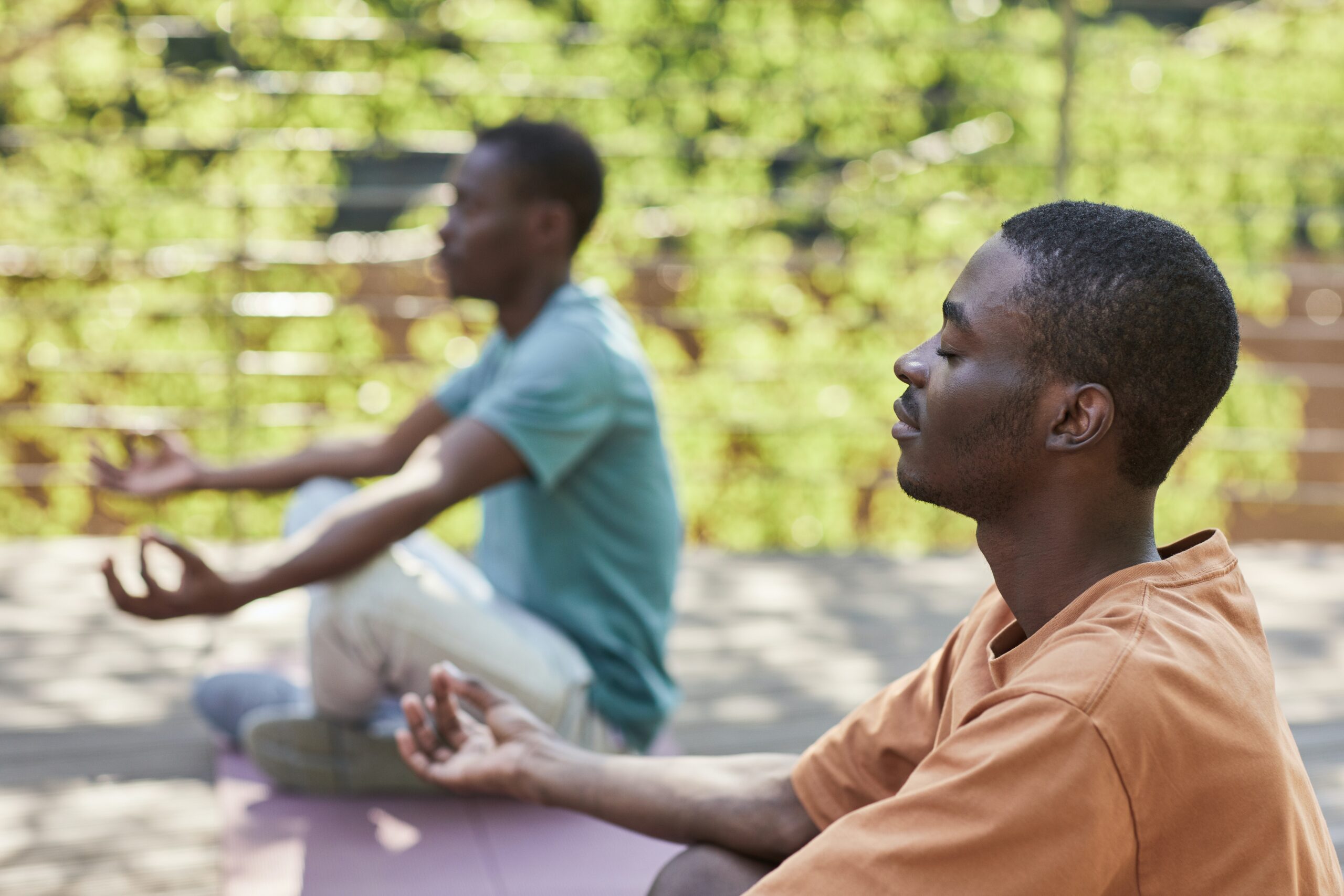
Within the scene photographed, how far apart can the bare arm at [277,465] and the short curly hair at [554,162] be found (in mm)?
500

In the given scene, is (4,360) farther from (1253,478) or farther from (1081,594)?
(1253,478)

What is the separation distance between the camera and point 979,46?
3.97m

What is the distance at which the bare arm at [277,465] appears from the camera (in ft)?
7.54

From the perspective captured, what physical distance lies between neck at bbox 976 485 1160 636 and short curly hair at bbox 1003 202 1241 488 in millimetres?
36

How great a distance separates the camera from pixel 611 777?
4.32 feet

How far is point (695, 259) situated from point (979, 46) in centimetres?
104

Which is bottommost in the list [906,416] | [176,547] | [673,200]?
[176,547]

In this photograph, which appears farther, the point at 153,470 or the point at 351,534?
the point at 153,470

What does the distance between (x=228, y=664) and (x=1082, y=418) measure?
201 centimetres

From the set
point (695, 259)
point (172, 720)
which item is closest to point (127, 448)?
point (172, 720)

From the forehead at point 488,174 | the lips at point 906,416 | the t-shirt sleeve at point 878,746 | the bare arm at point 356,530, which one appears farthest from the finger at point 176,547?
the lips at point 906,416

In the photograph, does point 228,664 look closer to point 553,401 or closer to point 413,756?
point 553,401

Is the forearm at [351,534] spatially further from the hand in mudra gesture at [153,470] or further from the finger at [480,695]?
the hand in mudra gesture at [153,470]

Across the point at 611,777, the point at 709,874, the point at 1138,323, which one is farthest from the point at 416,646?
the point at 1138,323
